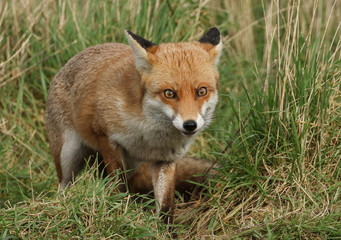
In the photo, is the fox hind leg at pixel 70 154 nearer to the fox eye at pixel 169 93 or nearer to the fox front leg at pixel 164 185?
the fox front leg at pixel 164 185

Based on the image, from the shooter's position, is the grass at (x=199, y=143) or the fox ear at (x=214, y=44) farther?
the fox ear at (x=214, y=44)

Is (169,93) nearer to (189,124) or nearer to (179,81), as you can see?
(179,81)

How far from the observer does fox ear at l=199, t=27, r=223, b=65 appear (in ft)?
14.6

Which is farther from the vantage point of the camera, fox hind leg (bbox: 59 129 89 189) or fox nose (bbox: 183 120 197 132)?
fox hind leg (bbox: 59 129 89 189)

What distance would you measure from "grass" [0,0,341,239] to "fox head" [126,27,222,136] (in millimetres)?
479

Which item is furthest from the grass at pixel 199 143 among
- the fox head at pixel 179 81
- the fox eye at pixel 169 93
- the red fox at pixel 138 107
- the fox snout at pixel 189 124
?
the fox eye at pixel 169 93

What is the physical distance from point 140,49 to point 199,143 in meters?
2.41

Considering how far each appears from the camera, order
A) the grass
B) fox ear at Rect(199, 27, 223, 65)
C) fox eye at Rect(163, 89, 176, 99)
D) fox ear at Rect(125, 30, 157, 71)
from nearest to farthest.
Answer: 1. the grass
2. fox eye at Rect(163, 89, 176, 99)
3. fox ear at Rect(125, 30, 157, 71)
4. fox ear at Rect(199, 27, 223, 65)

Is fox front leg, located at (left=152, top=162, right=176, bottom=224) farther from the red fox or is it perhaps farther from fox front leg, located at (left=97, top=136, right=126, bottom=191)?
fox front leg, located at (left=97, top=136, right=126, bottom=191)

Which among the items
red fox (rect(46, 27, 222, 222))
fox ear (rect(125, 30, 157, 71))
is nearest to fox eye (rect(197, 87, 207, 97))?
red fox (rect(46, 27, 222, 222))

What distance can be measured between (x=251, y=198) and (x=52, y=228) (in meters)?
1.62

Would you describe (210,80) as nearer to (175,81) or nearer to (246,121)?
(175,81)

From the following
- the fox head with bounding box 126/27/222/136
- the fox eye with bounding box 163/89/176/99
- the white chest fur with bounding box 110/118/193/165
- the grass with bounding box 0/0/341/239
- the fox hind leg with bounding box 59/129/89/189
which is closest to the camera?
the grass with bounding box 0/0/341/239

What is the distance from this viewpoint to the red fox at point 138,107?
405 cm
